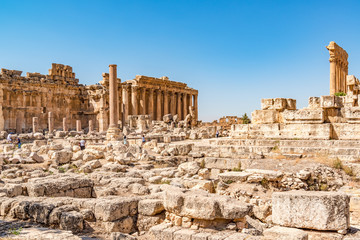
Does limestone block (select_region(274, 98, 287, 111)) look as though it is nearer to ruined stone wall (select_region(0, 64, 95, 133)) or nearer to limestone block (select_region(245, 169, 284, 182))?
limestone block (select_region(245, 169, 284, 182))

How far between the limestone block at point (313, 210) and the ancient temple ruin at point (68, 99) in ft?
113

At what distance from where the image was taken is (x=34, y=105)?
133 feet

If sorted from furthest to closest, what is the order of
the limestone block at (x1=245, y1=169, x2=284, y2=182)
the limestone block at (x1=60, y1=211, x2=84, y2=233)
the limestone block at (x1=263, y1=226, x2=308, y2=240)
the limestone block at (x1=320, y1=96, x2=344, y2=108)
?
the limestone block at (x1=320, y1=96, x2=344, y2=108) < the limestone block at (x1=245, y1=169, x2=284, y2=182) < the limestone block at (x1=60, y1=211, x2=84, y2=233) < the limestone block at (x1=263, y1=226, x2=308, y2=240)

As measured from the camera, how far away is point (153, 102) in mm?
47781

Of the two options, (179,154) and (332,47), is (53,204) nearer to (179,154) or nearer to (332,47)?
(179,154)

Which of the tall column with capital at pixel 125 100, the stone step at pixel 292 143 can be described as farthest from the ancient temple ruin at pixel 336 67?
the tall column with capital at pixel 125 100

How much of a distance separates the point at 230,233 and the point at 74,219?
2.63m

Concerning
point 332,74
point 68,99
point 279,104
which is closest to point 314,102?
point 279,104

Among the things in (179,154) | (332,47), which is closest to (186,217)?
(179,154)

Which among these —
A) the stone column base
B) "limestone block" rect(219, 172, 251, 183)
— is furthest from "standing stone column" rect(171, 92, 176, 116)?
"limestone block" rect(219, 172, 251, 183)

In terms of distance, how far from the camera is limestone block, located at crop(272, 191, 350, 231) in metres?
4.39

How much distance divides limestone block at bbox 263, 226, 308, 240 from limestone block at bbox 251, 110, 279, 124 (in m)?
7.53

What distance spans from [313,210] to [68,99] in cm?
4315

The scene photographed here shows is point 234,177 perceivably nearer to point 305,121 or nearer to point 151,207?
point 151,207
